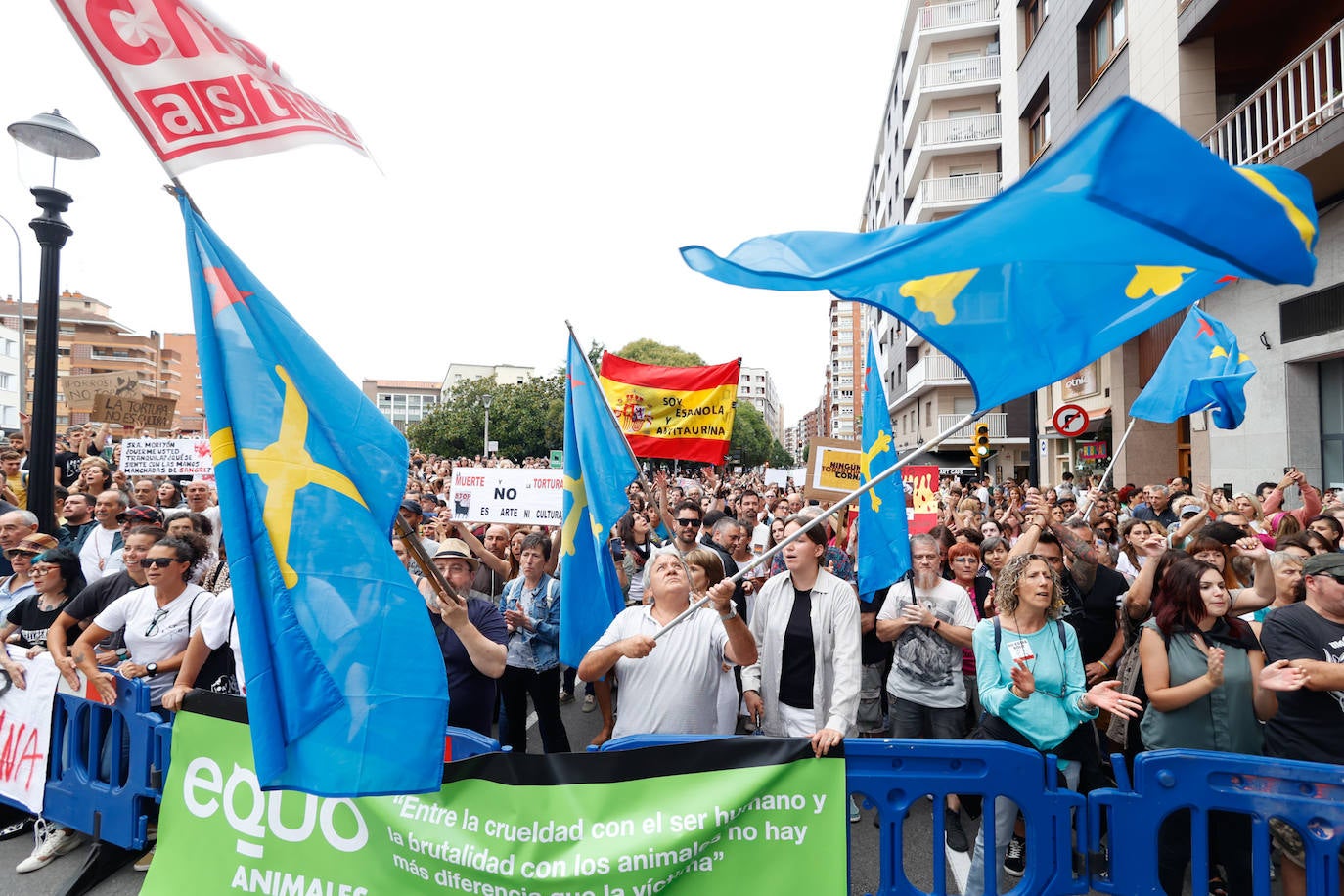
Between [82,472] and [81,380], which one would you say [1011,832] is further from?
[81,380]

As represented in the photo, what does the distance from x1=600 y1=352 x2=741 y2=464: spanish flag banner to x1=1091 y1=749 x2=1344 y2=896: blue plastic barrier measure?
511 centimetres

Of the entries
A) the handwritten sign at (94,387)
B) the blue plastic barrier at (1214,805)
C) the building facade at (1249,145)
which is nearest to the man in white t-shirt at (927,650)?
the blue plastic barrier at (1214,805)

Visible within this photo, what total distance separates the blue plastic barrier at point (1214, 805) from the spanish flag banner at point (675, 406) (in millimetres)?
5107

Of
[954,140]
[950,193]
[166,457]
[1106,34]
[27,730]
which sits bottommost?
[27,730]

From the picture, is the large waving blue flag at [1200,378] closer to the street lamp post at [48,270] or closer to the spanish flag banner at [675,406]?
the spanish flag banner at [675,406]

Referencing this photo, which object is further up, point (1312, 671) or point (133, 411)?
point (133, 411)

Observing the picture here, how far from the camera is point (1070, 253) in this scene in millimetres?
2418

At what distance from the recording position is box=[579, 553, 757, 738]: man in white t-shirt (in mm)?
3662

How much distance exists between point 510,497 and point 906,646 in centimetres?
457

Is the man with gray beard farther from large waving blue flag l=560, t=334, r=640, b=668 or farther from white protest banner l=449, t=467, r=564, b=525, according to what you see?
white protest banner l=449, t=467, r=564, b=525

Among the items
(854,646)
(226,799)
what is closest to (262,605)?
(226,799)

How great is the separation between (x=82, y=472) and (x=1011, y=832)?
9151 millimetres

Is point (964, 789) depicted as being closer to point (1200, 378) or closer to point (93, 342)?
point (1200, 378)

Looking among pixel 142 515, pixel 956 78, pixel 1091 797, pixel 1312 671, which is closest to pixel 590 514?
pixel 1091 797
